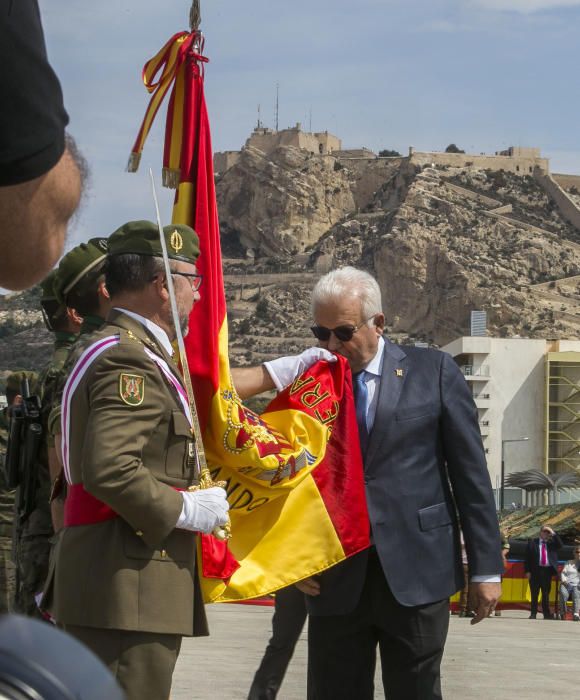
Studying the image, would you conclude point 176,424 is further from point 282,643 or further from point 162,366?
point 282,643

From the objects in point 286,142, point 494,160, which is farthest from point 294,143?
point 494,160

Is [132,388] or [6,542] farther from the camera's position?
[6,542]

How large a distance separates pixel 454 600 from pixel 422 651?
1976 centimetres

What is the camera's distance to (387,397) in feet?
15.9

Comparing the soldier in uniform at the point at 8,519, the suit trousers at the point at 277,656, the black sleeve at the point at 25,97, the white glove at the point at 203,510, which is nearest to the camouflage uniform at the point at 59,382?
the white glove at the point at 203,510

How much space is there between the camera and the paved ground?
7.49m

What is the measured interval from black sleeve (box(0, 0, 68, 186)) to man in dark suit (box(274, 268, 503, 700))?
11.1 feet

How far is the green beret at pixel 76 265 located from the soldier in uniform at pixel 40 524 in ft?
0.36

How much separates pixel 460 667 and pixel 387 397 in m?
4.78

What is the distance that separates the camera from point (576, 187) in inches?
5930

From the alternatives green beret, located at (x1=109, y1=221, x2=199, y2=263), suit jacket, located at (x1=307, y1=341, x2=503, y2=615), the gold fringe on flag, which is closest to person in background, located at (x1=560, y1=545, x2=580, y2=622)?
suit jacket, located at (x1=307, y1=341, x2=503, y2=615)

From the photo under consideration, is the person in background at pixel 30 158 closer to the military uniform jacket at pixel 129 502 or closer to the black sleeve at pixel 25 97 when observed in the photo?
the black sleeve at pixel 25 97

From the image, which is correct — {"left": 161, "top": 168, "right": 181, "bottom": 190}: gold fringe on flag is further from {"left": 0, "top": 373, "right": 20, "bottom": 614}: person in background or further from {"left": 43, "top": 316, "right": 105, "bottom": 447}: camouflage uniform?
{"left": 0, "top": 373, "right": 20, "bottom": 614}: person in background

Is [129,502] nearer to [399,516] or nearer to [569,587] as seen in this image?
[399,516]
